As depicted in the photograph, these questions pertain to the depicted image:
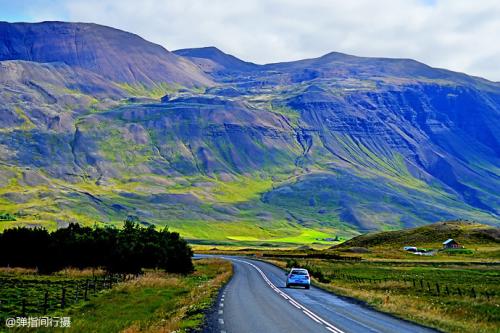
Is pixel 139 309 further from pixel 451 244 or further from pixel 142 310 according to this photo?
pixel 451 244

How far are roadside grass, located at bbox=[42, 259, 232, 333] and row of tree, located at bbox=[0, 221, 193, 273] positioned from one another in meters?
20.5

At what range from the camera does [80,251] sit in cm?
7869

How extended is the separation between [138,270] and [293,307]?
142 feet

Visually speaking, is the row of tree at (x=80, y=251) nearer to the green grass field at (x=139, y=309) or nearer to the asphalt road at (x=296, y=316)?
the green grass field at (x=139, y=309)

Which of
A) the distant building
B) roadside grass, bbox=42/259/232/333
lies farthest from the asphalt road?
the distant building

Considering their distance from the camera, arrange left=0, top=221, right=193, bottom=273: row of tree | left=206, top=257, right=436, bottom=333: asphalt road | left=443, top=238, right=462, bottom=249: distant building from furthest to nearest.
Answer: left=443, top=238, right=462, bottom=249: distant building → left=0, top=221, right=193, bottom=273: row of tree → left=206, top=257, right=436, bottom=333: asphalt road

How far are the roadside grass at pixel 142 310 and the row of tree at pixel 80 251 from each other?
2047 cm

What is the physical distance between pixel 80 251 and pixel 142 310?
43398mm

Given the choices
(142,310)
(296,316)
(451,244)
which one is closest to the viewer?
(296,316)

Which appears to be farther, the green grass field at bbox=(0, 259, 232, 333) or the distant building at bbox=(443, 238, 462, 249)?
the distant building at bbox=(443, 238, 462, 249)

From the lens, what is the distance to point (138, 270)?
7712 cm

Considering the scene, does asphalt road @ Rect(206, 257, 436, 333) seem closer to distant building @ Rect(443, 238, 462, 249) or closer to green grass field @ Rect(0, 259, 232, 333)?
green grass field @ Rect(0, 259, 232, 333)

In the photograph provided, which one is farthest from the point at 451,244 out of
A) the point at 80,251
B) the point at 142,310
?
the point at 142,310

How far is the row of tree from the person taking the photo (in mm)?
76062
